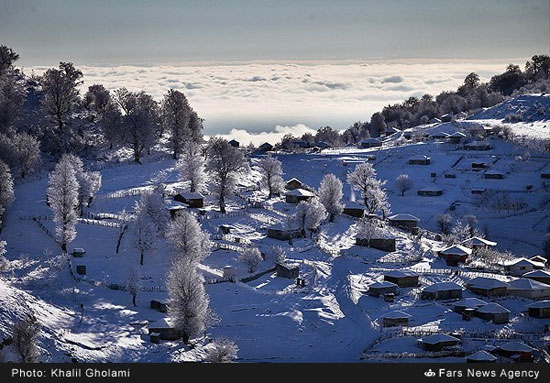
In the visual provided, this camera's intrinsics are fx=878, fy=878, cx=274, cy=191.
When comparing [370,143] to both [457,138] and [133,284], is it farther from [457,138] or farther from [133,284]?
[133,284]

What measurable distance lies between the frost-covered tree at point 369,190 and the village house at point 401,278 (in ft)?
78.4

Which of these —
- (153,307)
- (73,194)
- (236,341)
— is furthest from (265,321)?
(73,194)

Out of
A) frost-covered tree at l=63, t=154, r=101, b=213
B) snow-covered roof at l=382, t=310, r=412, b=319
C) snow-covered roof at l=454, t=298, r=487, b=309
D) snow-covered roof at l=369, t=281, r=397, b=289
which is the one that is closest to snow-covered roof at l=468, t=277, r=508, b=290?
snow-covered roof at l=454, t=298, r=487, b=309

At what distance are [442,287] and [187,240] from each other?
66.6ft

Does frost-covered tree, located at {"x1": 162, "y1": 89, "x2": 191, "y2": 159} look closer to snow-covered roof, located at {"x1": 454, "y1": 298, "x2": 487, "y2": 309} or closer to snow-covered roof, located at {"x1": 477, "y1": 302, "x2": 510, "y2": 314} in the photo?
snow-covered roof, located at {"x1": 454, "y1": 298, "x2": 487, "y2": 309}

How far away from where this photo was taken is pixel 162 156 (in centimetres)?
10419

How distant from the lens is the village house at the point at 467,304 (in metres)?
65.5

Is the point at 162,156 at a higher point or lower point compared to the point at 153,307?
higher

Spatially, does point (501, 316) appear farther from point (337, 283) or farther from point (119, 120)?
point (119, 120)

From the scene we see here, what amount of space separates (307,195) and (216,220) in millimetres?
14294

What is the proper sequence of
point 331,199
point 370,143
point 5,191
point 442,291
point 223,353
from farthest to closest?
point 370,143 < point 331,199 < point 5,191 < point 442,291 < point 223,353

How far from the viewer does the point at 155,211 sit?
74.1 m

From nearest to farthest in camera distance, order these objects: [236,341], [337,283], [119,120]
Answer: [236,341]
[337,283]
[119,120]

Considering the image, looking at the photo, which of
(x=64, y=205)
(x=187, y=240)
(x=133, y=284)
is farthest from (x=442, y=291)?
(x=64, y=205)
